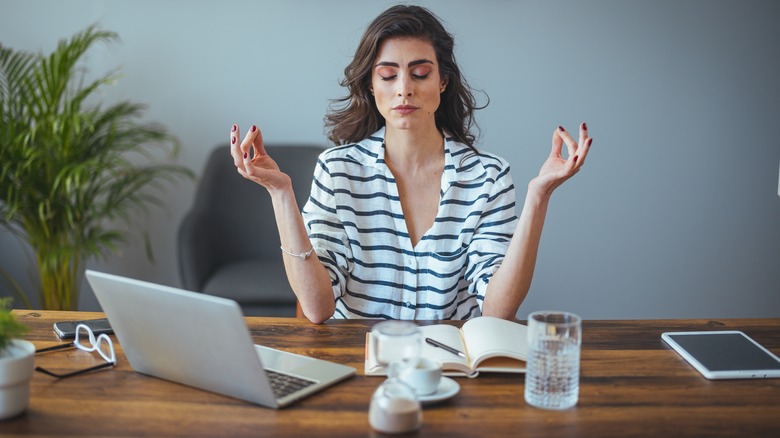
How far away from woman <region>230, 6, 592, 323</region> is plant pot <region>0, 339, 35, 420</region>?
835 mm

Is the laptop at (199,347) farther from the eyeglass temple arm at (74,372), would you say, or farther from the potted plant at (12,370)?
the potted plant at (12,370)

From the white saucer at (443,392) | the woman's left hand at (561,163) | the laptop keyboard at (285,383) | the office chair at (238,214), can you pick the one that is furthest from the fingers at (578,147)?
the office chair at (238,214)

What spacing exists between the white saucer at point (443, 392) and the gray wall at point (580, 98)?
2503mm

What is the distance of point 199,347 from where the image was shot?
1.38 m

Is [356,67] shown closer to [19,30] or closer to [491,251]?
[491,251]

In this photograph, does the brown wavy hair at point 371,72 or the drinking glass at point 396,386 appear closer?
the drinking glass at point 396,386

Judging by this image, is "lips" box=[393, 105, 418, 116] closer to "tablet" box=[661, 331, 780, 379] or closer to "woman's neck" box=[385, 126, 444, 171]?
"woman's neck" box=[385, 126, 444, 171]

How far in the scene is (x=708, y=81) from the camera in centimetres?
384

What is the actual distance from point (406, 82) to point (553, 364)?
96 cm

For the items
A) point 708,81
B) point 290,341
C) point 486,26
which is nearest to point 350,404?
point 290,341

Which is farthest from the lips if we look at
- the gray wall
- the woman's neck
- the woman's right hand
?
the gray wall

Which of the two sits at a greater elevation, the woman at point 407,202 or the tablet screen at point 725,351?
the woman at point 407,202

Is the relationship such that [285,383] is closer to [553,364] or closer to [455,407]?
[455,407]

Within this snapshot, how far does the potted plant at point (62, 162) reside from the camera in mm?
3320
